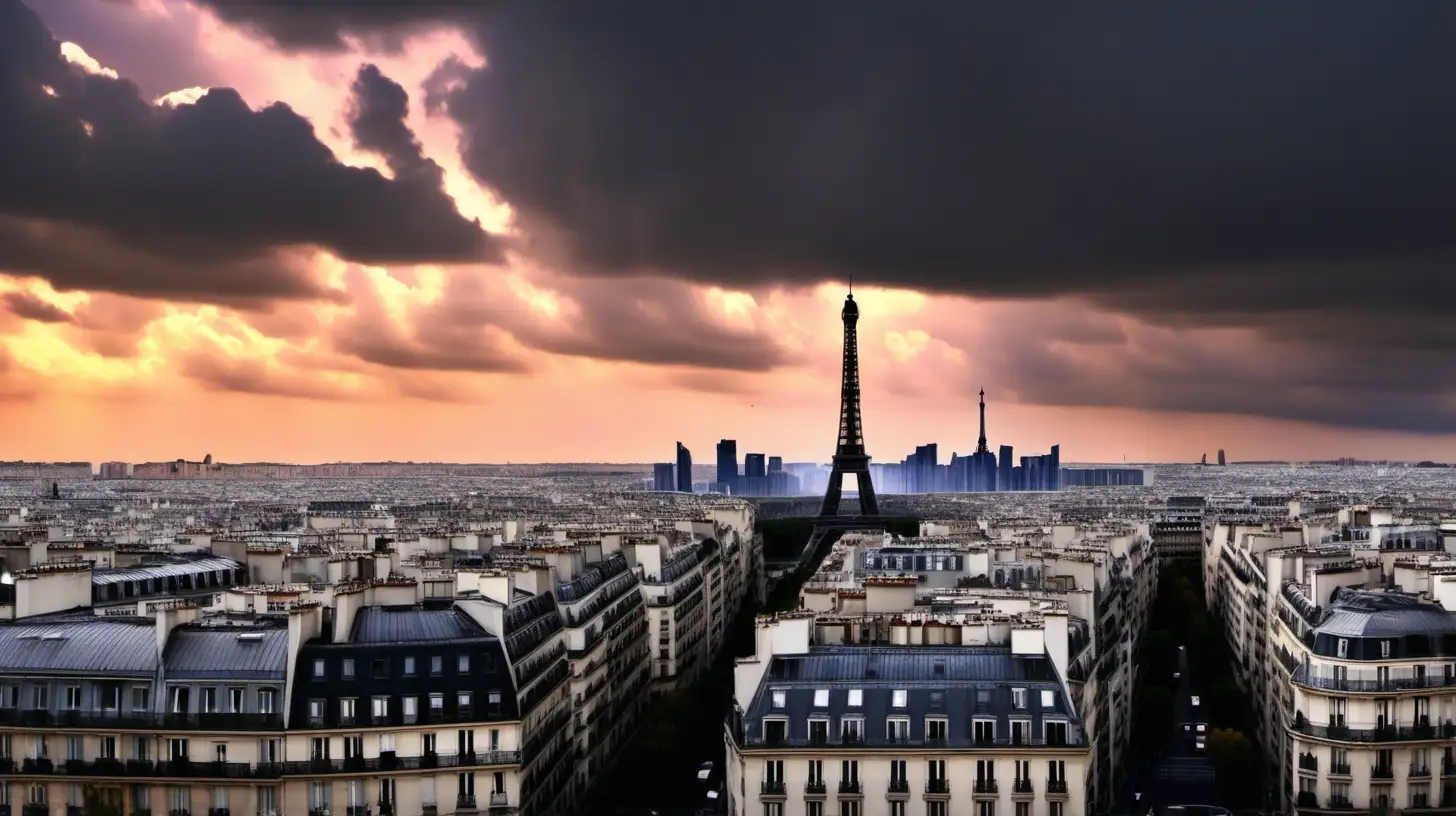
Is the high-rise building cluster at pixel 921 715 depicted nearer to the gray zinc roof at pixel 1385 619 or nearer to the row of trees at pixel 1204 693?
the row of trees at pixel 1204 693

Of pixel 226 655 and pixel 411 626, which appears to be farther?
pixel 411 626

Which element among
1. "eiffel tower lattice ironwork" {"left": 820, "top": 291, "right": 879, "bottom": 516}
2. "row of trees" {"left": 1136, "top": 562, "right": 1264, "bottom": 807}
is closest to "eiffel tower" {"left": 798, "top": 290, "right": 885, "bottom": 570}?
"eiffel tower lattice ironwork" {"left": 820, "top": 291, "right": 879, "bottom": 516}

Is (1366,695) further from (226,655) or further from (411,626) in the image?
(226,655)

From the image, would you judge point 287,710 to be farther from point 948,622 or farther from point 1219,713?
point 1219,713

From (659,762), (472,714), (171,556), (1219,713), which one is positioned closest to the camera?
(472,714)

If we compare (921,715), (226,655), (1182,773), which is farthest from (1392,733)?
(226,655)

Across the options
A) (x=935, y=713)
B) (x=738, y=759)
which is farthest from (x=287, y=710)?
(x=935, y=713)

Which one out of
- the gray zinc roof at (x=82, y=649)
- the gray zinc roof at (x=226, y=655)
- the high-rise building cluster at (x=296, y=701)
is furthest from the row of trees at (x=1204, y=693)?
the gray zinc roof at (x=82, y=649)
